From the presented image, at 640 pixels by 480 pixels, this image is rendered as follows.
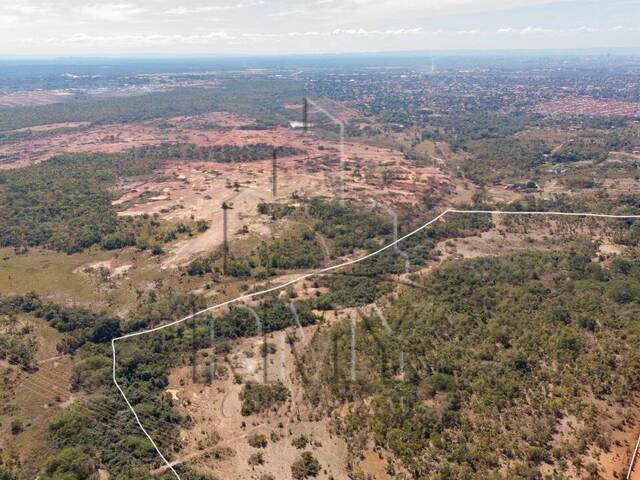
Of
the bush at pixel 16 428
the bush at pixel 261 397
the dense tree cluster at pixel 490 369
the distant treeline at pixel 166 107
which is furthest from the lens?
the distant treeline at pixel 166 107

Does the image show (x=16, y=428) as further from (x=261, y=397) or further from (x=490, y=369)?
(x=490, y=369)

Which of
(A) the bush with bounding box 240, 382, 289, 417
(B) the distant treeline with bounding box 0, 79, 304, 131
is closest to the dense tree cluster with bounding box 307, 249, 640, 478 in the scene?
(A) the bush with bounding box 240, 382, 289, 417

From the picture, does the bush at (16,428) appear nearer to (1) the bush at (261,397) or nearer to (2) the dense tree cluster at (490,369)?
(1) the bush at (261,397)

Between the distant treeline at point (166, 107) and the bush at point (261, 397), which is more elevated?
the distant treeline at point (166, 107)

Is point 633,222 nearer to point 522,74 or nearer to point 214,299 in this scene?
point 214,299

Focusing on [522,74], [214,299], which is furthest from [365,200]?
[522,74]

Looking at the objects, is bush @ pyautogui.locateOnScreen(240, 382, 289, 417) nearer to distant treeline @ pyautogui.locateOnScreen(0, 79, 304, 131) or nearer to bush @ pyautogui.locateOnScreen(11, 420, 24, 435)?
bush @ pyautogui.locateOnScreen(11, 420, 24, 435)

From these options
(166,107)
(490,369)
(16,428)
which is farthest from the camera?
(166,107)

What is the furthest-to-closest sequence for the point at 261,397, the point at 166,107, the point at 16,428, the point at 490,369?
the point at 166,107 → the point at 490,369 → the point at 261,397 → the point at 16,428

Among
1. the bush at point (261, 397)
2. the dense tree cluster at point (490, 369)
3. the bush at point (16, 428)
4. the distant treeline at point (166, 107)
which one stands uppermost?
the distant treeline at point (166, 107)

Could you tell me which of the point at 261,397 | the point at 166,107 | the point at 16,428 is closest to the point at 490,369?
the point at 261,397

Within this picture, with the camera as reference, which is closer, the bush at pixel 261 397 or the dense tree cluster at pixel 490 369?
the dense tree cluster at pixel 490 369

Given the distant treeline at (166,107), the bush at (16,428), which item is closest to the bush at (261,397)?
the bush at (16,428)
